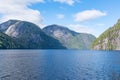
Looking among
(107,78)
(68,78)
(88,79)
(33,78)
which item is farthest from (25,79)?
(107,78)

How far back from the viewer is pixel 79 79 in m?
77.7

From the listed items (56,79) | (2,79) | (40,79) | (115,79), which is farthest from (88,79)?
(2,79)

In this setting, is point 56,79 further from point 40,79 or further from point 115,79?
point 115,79

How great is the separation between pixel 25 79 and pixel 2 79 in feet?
24.7

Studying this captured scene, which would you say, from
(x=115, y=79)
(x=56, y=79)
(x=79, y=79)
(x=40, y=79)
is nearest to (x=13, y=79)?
(x=40, y=79)

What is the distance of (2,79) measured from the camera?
7569 centimetres

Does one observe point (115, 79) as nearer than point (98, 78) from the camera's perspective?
Yes

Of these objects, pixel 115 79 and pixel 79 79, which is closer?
pixel 115 79

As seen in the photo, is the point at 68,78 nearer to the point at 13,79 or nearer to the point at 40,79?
the point at 40,79

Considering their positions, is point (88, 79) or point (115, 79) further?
point (88, 79)

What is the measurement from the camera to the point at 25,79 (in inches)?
2972

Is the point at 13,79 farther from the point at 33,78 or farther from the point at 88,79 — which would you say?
the point at 88,79

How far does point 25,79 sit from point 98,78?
2456cm

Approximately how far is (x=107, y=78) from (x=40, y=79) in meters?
Answer: 22.6
